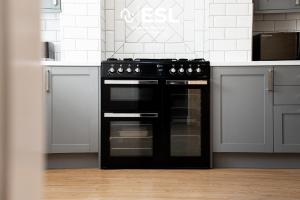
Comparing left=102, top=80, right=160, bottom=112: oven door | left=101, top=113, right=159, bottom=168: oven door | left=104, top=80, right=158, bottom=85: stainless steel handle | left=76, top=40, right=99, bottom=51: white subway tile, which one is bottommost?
left=101, top=113, right=159, bottom=168: oven door

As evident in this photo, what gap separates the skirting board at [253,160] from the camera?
3346mm

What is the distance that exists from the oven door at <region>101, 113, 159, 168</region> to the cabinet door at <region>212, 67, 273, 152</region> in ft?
1.75

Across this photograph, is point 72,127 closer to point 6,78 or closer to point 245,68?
point 245,68

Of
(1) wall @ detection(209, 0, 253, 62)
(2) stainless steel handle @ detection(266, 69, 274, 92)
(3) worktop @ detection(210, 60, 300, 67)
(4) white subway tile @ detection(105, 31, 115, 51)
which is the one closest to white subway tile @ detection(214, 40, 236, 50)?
(1) wall @ detection(209, 0, 253, 62)

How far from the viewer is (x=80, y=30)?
3463 millimetres

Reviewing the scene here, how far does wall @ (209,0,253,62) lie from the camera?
3549 millimetres

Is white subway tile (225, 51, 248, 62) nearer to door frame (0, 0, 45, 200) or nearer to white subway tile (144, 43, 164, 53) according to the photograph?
white subway tile (144, 43, 164, 53)

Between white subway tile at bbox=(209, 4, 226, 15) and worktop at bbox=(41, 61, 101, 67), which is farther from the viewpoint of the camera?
white subway tile at bbox=(209, 4, 226, 15)

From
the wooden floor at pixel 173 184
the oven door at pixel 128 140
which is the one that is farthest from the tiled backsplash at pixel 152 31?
the wooden floor at pixel 173 184

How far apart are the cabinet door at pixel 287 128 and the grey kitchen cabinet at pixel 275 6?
968 mm

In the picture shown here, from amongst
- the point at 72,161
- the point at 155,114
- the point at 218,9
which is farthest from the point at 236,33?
the point at 72,161

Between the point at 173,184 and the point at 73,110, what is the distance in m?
1.08

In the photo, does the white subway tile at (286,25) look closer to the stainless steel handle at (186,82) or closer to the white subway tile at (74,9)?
the stainless steel handle at (186,82)

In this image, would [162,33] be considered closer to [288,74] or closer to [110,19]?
[110,19]
